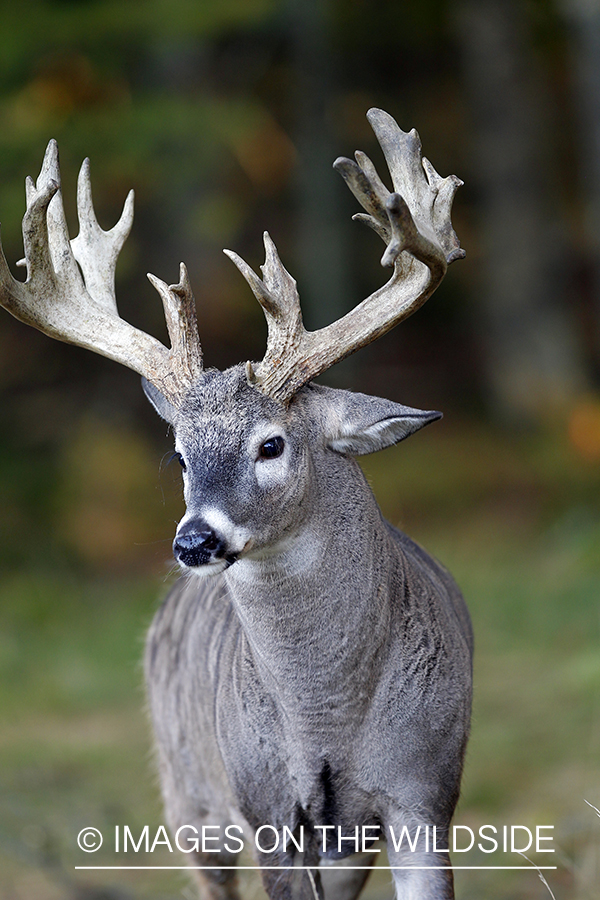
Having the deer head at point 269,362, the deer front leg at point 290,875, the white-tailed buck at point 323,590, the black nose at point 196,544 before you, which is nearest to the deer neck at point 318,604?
the white-tailed buck at point 323,590

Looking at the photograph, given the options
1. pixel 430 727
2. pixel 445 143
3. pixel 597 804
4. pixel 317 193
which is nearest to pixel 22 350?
pixel 317 193

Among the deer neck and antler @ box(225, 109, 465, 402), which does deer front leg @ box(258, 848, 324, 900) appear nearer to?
the deer neck

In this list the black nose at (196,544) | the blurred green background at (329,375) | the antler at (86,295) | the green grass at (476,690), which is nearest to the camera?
the black nose at (196,544)

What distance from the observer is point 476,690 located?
777cm

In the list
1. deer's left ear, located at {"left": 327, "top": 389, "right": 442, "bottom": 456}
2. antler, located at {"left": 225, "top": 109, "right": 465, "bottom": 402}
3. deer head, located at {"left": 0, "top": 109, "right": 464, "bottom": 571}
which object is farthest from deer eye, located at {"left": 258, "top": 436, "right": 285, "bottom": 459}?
deer's left ear, located at {"left": 327, "top": 389, "right": 442, "bottom": 456}

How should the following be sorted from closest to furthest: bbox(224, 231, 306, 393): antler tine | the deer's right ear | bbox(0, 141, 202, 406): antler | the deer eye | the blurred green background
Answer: the deer eye → bbox(224, 231, 306, 393): antler tine → bbox(0, 141, 202, 406): antler → the deer's right ear → the blurred green background

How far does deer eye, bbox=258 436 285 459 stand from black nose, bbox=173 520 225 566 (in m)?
0.35

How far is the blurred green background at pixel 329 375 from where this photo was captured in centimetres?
697

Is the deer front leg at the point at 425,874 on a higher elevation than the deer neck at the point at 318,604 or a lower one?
lower

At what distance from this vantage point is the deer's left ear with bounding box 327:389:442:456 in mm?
3652

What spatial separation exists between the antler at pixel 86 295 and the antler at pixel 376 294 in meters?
0.27

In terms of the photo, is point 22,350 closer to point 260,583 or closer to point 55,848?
point 55,848

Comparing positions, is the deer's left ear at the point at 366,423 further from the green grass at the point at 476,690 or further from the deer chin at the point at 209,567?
the green grass at the point at 476,690

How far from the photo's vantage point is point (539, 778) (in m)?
6.58
